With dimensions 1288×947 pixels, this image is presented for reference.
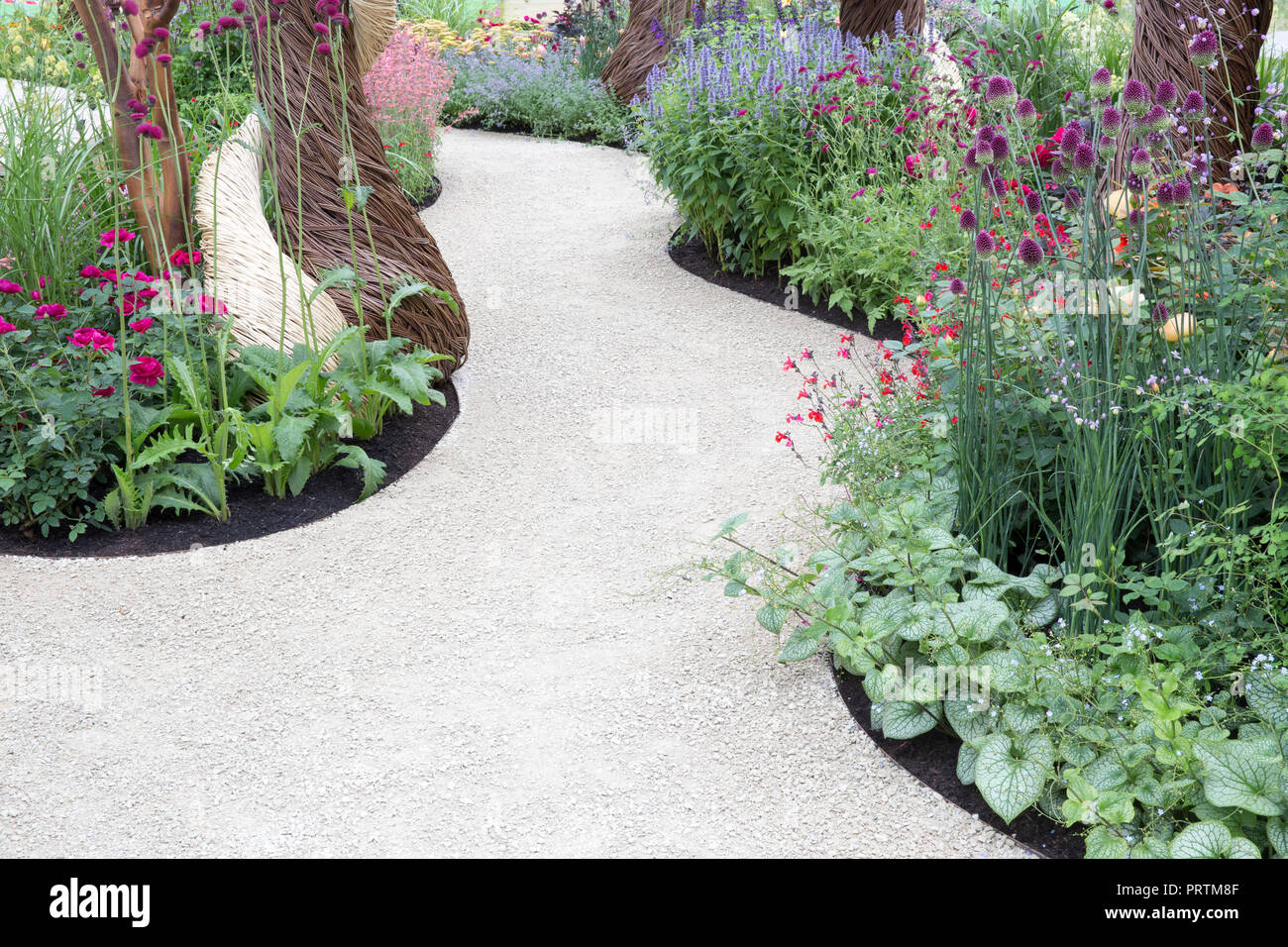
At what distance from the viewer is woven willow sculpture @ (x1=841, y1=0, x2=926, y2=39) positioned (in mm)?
7027

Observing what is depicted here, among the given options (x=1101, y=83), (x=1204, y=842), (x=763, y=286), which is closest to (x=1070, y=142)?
→ (x=1101, y=83)

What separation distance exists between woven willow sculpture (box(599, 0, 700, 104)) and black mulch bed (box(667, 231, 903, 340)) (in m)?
3.35

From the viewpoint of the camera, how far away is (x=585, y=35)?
1119 centimetres

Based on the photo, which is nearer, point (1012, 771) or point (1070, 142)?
point (1012, 771)

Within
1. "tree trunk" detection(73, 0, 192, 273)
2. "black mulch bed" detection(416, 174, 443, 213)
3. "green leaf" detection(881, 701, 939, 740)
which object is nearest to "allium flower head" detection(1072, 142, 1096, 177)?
"green leaf" detection(881, 701, 939, 740)

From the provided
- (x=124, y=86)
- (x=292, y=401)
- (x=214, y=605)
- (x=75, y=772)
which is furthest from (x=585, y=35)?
(x=75, y=772)

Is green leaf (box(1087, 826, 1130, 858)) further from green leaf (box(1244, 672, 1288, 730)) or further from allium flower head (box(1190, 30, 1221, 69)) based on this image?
allium flower head (box(1190, 30, 1221, 69))

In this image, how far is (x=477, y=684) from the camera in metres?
2.88

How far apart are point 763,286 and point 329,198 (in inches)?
96.3

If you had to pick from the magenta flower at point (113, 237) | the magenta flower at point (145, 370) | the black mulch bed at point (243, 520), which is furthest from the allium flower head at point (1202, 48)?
the magenta flower at point (113, 237)

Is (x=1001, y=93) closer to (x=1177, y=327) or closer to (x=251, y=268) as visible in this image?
(x=1177, y=327)

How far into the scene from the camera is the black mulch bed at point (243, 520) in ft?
11.6

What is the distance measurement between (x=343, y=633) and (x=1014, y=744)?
5.99ft

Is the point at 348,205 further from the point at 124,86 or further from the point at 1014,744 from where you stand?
the point at 1014,744
